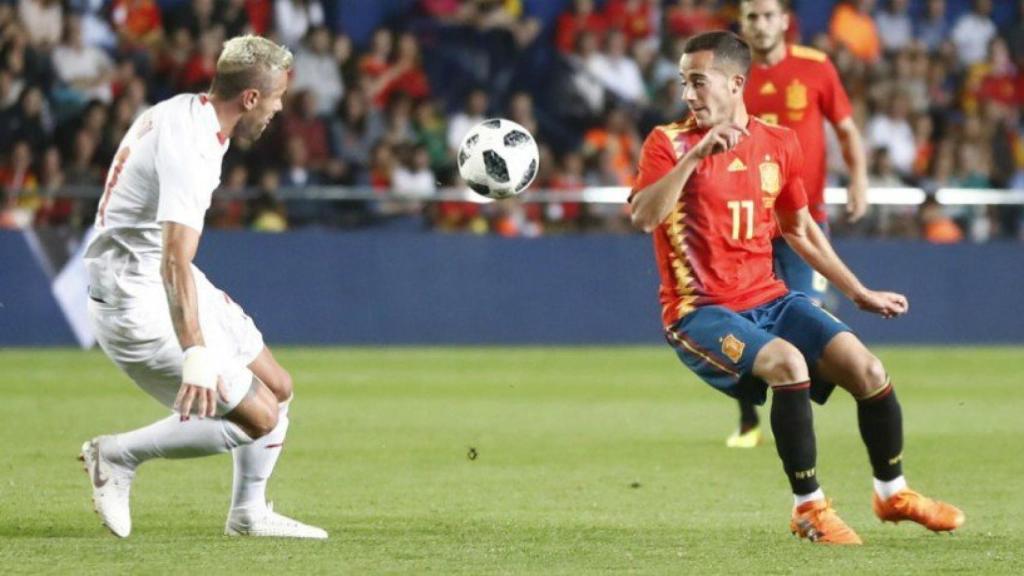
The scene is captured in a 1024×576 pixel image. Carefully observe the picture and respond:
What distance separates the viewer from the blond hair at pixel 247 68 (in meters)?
6.81

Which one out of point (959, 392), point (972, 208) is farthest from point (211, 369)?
point (972, 208)

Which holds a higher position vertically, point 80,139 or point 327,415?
point 80,139

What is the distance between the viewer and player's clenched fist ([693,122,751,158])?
6824 millimetres

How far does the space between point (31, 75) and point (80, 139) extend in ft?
3.15

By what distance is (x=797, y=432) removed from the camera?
23.1ft

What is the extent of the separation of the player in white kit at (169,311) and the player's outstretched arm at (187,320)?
7cm

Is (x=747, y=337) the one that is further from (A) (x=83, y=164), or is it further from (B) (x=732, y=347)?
(A) (x=83, y=164)

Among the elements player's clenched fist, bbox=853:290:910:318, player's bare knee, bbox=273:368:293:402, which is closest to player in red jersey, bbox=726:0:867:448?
player's clenched fist, bbox=853:290:910:318

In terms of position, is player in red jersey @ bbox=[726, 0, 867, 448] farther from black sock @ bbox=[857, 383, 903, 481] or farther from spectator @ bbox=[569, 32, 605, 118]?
spectator @ bbox=[569, 32, 605, 118]

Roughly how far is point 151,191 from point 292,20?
41.9 feet

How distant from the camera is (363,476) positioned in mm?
9320

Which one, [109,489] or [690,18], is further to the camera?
[690,18]

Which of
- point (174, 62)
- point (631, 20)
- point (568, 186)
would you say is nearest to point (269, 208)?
point (174, 62)

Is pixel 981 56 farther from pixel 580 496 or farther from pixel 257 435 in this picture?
pixel 257 435
